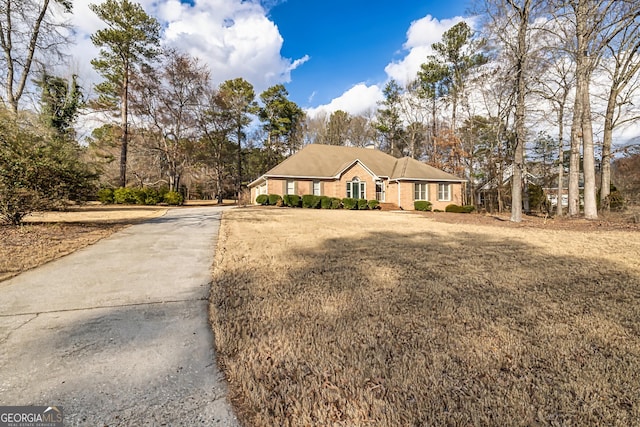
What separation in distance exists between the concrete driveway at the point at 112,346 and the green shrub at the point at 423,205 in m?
20.7

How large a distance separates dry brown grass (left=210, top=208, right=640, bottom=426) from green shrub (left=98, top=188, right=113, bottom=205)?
20474 millimetres

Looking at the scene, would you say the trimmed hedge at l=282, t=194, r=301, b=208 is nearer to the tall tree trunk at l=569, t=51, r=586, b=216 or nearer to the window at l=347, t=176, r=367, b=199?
the window at l=347, t=176, r=367, b=199

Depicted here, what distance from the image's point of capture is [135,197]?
68.7 feet

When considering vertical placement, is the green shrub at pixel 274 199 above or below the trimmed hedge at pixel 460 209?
above

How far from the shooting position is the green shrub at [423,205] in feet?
73.4

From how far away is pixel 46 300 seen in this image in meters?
3.25

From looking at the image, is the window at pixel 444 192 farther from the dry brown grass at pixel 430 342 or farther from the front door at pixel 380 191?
the dry brown grass at pixel 430 342

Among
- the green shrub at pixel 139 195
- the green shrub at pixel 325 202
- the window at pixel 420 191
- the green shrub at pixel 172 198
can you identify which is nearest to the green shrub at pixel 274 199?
the green shrub at pixel 325 202

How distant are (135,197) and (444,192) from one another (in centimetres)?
2525

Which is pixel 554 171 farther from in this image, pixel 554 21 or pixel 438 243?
pixel 438 243

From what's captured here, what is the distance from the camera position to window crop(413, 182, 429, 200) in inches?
931

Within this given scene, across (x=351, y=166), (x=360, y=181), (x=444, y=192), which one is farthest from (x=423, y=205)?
(x=351, y=166)

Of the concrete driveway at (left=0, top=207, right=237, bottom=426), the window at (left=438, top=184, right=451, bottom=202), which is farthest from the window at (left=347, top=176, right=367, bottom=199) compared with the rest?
the concrete driveway at (left=0, top=207, right=237, bottom=426)

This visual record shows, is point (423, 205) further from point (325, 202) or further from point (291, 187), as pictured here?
point (291, 187)
